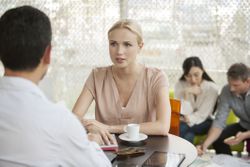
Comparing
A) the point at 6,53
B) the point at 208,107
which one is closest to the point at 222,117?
the point at 208,107

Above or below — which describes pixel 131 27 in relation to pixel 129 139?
above

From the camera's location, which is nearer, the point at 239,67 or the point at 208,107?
the point at 239,67

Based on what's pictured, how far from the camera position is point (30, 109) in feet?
3.34

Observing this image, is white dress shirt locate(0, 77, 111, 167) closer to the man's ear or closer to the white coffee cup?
the man's ear

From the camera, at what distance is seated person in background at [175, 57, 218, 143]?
339 centimetres

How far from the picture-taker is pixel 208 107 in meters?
3.39

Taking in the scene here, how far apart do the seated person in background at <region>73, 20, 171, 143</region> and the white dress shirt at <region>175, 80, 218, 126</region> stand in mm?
1225

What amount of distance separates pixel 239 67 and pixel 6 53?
2.32 m

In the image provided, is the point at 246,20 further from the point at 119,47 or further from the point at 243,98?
the point at 119,47

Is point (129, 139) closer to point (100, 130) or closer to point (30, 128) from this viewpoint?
point (100, 130)

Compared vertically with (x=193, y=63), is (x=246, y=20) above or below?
above

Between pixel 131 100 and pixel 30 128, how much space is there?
49.6 inches

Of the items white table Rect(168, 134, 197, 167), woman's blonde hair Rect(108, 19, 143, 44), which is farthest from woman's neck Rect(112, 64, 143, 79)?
white table Rect(168, 134, 197, 167)

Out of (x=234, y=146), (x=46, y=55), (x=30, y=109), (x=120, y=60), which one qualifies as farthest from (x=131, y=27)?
(x=234, y=146)
